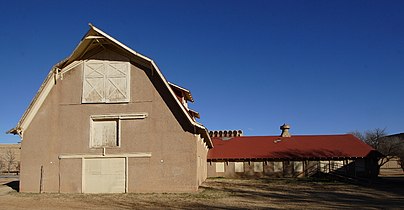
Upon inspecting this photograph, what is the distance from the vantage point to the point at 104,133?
24891 mm

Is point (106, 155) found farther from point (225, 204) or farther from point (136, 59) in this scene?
point (225, 204)

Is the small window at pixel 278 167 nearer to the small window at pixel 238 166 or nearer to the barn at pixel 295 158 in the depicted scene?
the barn at pixel 295 158

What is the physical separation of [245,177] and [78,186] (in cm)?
1657

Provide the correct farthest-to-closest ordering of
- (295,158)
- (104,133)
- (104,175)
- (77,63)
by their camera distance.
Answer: (295,158) < (77,63) < (104,133) < (104,175)

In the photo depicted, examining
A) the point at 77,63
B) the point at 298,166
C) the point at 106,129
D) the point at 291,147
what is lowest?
the point at 298,166

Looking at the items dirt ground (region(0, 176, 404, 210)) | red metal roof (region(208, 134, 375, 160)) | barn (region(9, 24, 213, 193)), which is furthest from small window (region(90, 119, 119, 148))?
red metal roof (region(208, 134, 375, 160))

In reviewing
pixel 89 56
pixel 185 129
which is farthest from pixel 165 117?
pixel 89 56

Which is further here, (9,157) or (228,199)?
(9,157)

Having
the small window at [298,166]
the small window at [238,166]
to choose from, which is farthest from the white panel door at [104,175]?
the small window at [298,166]

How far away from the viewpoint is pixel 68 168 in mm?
24844

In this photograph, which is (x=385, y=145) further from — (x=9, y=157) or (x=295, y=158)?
(x=9, y=157)

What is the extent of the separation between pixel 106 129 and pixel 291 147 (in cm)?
1971

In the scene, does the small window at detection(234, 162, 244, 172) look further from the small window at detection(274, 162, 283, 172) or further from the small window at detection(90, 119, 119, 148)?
the small window at detection(90, 119, 119, 148)

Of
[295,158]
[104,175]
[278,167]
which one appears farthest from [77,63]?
[295,158]
